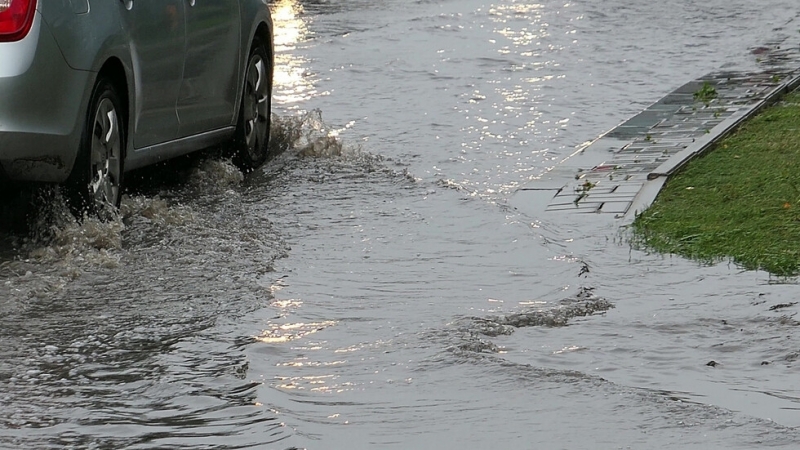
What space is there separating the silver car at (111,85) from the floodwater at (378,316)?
1.03 ft

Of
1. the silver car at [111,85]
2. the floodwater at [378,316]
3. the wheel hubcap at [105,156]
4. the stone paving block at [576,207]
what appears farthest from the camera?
the stone paving block at [576,207]

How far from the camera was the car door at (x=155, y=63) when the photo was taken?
7.56 m

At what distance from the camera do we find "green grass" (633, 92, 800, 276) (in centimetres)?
732

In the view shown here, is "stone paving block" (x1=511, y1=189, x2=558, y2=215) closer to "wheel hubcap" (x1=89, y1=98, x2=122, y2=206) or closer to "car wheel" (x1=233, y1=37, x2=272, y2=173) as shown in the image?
"car wheel" (x1=233, y1=37, x2=272, y2=173)

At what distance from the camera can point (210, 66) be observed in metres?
8.71

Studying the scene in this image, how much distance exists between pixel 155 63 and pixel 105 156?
0.63 metres

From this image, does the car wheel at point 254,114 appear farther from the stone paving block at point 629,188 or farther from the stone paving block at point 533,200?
the stone paving block at point 629,188

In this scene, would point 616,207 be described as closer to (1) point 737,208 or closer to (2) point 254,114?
(1) point 737,208

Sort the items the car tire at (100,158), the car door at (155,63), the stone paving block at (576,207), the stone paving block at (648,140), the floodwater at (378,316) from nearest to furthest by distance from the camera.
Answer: the floodwater at (378,316)
the car tire at (100,158)
the car door at (155,63)
the stone paving block at (576,207)
the stone paving block at (648,140)

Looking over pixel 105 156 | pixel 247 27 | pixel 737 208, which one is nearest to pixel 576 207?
pixel 737 208

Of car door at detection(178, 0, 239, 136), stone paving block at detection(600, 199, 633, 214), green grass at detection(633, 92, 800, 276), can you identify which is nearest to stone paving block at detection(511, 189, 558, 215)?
stone paving block at detection(600, 199, 633, 214)

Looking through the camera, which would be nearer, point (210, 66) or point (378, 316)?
point (378, 316)

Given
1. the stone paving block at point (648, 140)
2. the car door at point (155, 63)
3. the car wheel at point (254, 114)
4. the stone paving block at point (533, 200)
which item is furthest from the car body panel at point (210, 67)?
the stone paving block at point (648, 140)

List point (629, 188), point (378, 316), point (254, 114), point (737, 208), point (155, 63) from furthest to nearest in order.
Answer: point (254, 114) < point (629, 188) < point (737, 208) < point (155, 63) < point (378, 316)
